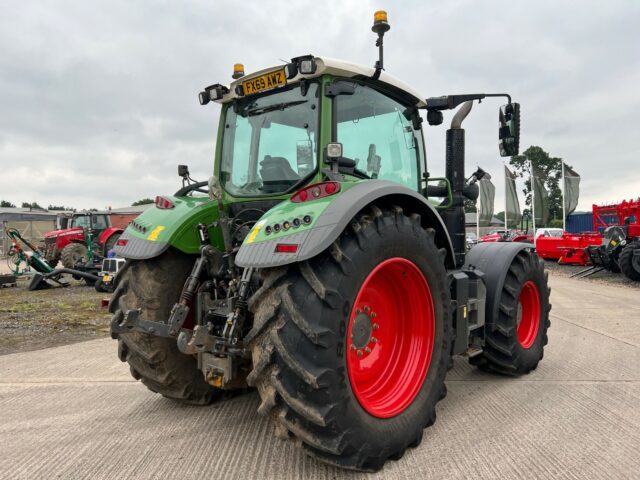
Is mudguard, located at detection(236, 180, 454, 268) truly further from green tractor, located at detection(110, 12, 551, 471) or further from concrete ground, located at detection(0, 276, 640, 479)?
concrete ground, located at detection(0, 276, 640, 479)

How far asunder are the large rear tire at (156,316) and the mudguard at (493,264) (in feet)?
7.23

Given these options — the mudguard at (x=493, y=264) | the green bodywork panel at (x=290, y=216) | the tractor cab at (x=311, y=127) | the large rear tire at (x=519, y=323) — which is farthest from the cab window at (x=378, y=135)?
the large rear tire at (x=519, y=323)

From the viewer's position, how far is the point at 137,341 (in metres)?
3.01

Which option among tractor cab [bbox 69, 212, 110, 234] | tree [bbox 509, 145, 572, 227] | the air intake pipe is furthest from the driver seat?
tree [bbox 509, 145, 572, 227]

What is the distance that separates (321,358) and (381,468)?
69cm

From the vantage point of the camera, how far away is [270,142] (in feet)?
11.0

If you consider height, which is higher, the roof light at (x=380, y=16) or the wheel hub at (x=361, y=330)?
the roof light at (x=380, y=16)

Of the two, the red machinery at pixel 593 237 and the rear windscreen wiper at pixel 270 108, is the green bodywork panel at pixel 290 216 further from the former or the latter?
the red machinery at pixel 593 237

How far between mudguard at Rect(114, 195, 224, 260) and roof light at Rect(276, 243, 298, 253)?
3.26 feet

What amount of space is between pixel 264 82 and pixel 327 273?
5.03 ft

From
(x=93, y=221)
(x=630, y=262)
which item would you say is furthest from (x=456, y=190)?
(x=93, y=221)

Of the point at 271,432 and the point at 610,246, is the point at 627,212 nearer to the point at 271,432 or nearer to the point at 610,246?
the point at 610,246

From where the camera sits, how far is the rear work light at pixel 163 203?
10.9ft

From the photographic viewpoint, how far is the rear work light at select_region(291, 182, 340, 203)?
2500 millimetres
